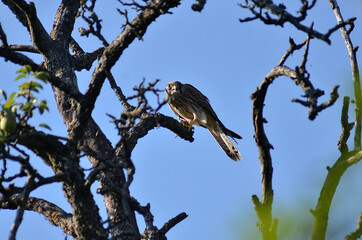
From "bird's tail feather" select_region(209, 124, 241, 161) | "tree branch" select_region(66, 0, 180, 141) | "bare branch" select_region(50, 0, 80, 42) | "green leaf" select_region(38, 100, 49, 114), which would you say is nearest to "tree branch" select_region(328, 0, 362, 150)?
"tree branch" select_region(66, 0, 180, 141)

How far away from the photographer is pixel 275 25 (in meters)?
3.80

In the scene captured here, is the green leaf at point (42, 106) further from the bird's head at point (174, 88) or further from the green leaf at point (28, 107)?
the bird's head at point (174, 88)

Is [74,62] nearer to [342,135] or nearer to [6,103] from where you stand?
[6,103]

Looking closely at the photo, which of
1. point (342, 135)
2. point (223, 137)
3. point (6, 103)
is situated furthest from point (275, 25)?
point (223, 137)

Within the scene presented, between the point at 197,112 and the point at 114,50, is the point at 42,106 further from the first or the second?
the point at 197,112

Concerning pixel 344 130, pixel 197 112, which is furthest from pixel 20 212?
pixel 197 112

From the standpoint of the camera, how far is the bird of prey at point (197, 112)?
26.6 feet

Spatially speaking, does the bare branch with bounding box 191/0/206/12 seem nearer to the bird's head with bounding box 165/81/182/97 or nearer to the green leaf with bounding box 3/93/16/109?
the green leaf with bounding box 3/93/16/109

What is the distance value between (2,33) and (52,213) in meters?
1.80

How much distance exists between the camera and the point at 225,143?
8164 millimetres

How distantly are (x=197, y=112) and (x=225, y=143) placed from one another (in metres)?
0.93

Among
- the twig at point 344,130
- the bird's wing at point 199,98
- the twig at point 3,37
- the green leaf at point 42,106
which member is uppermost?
the bird's wing at point 199,98

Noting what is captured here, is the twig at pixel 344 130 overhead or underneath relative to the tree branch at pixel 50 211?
underneath

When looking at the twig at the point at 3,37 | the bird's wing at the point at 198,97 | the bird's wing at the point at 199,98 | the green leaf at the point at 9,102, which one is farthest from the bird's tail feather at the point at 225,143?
the green leaf at the point at 9,102
